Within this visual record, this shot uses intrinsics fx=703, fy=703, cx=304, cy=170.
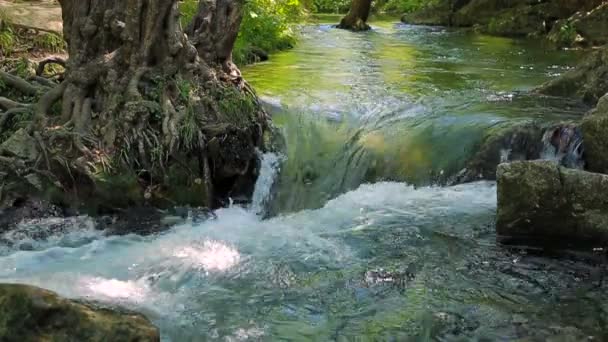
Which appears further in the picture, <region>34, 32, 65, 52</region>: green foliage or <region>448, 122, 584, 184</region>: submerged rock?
<region>34, 32, 65, 52</region>: green foliage

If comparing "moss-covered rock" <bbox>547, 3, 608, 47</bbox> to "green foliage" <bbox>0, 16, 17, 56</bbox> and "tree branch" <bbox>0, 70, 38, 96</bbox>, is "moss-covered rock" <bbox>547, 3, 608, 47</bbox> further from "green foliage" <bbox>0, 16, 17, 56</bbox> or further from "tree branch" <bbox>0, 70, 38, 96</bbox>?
"tree branch" <bbox>0, 70, 38, 96</bbox>

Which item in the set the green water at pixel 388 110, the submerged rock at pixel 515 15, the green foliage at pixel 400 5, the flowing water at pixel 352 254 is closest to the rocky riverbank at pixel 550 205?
the flowing water at pixel 352 254

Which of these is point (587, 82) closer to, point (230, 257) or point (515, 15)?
point (230, 257)

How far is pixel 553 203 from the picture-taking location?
6.62 m

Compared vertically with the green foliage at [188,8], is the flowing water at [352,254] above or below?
below

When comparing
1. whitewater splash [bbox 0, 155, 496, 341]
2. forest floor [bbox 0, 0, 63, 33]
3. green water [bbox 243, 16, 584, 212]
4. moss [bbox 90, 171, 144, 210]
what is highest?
forest floor [bbox 0, 0, 63, 33]

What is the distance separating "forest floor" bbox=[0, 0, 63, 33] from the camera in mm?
11531


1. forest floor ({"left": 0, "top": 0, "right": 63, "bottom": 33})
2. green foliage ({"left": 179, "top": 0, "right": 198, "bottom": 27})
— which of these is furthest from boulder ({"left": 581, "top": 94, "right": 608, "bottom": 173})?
green foliage ({"left": 179, "top": 0, "right": 198, "bottom": 27})

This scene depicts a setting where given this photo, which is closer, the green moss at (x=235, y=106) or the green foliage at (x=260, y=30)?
the green moss at (x=235, y=106)

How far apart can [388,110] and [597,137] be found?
12.1ft

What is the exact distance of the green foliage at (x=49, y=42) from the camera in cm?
1112

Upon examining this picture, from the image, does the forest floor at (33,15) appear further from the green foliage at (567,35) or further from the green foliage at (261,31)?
the green foliage at (567,35)

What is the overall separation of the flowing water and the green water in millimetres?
29

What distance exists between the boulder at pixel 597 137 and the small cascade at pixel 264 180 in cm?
364
